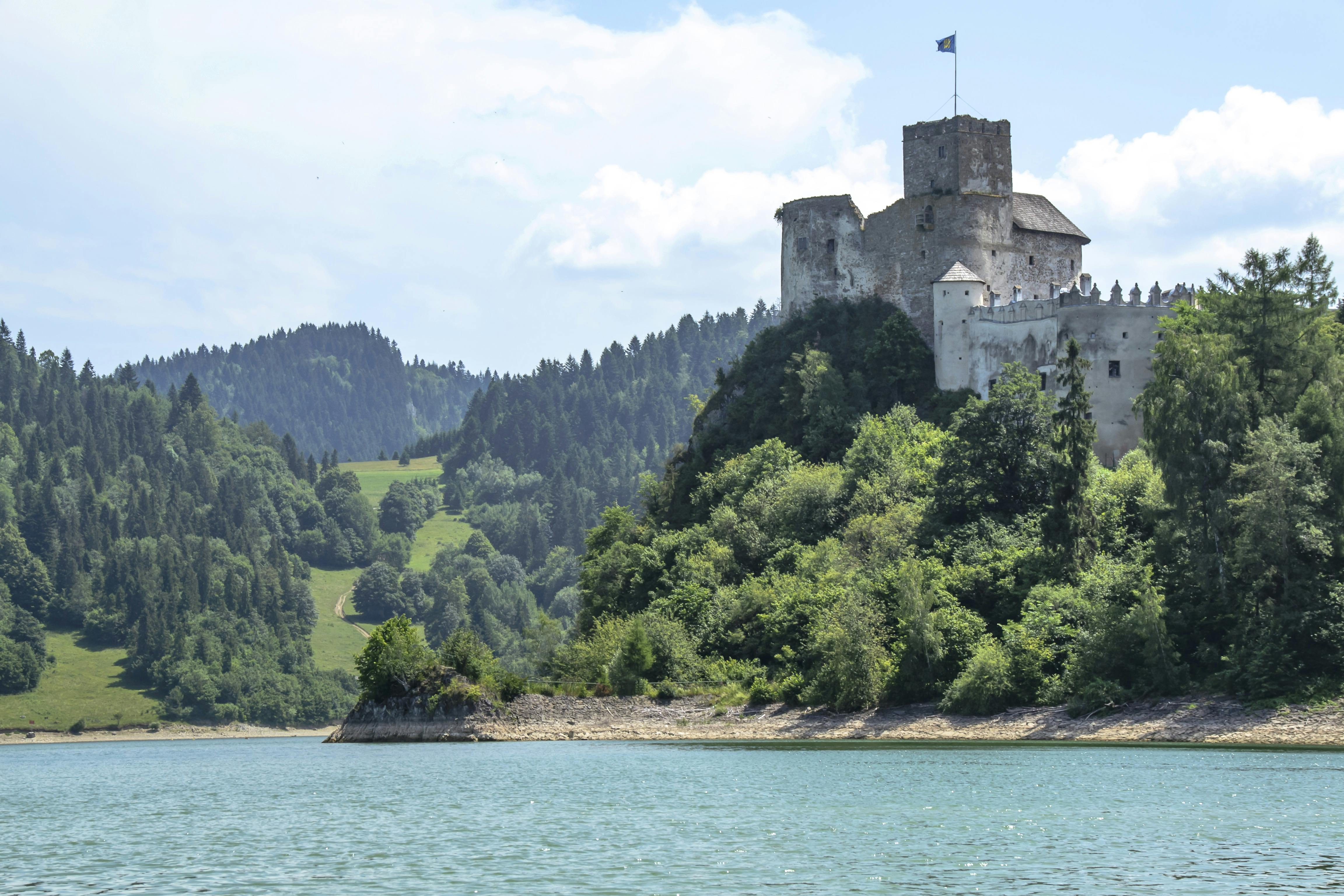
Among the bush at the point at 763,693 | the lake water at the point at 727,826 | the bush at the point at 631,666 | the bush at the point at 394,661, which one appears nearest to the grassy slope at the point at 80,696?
the bush at the point at 394,661

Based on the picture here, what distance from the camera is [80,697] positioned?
16500 centimetres

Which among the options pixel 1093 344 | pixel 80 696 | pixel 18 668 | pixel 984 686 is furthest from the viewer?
pixel 80 696

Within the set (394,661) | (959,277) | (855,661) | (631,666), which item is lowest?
(631,666)

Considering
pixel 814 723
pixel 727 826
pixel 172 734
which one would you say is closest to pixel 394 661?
Answer: pixel 814 723

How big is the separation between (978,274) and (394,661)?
141ft

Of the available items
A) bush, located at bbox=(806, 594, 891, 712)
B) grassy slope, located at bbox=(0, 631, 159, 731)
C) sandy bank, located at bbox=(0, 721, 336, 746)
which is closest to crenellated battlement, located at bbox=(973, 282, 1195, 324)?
bush, located at bbox=(806, 594, 891, 712)

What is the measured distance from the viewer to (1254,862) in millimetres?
29250

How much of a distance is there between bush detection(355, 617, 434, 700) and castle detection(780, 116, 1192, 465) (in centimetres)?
3522

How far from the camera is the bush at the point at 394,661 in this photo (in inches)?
3027

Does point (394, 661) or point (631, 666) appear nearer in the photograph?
point (631, 666)

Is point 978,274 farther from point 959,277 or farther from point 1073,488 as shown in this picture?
point 1073,488

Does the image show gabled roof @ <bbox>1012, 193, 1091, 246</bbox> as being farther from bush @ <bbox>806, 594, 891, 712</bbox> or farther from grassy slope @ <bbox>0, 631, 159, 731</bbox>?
grassy slope @ <bbox>0, 631, 159, 731</bbox>

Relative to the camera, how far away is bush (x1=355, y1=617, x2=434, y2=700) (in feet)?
252

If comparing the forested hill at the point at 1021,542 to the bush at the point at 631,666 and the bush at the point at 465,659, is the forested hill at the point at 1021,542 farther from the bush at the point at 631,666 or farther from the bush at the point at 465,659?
the bush at the point at 465,659
